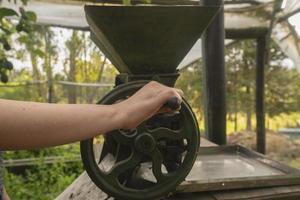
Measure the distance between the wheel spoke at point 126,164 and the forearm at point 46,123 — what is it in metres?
0.33

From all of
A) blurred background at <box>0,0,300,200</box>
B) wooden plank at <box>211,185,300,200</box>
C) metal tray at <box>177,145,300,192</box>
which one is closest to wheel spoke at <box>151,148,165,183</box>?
metal tray at <box>177,145,300,192</box>

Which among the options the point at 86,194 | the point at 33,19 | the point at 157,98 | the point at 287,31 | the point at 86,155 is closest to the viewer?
the point at 157,98

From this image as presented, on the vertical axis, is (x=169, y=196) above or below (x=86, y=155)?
below

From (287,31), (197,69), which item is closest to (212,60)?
(287,31)

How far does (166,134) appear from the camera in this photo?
1.27 metres

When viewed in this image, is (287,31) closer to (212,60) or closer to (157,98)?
(212,60)

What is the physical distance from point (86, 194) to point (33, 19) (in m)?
1.24

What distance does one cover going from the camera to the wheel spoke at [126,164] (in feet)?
4.15

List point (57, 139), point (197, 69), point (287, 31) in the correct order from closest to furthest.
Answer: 1. point (57, 139)
2. point (287, 31)
3. point (197, 69)

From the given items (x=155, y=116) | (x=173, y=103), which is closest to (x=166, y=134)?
(x=155, y=116)

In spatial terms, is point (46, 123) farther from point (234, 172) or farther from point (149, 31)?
point (234, 172)

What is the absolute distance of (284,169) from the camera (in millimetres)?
1586

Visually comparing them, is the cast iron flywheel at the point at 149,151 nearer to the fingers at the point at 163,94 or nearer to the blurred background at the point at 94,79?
the fingers at the point at 163,94

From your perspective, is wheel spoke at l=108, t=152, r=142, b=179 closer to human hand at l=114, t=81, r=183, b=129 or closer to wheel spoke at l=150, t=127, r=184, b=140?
wheel spoke at l=150, t=127, r=184, b=140
